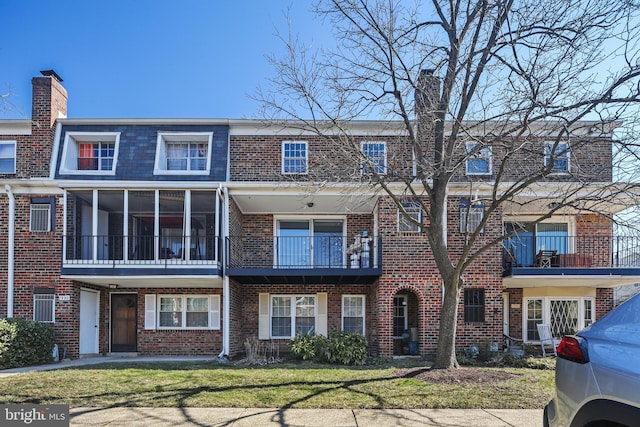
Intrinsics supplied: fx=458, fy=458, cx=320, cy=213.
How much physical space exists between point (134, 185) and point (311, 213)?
226 inches

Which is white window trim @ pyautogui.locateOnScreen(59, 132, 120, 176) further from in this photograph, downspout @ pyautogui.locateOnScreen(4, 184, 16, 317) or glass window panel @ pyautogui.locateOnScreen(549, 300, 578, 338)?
glass window panel @ pyautogui.locateOnScreen(549, 300, 578, 338)

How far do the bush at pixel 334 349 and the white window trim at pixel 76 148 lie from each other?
25.4 feet

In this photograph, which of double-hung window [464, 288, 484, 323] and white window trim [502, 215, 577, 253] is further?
white window trim [502, 215, 577, 253]

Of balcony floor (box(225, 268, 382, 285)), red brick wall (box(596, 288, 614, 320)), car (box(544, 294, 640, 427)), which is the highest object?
car (box(544, 294, 640, 427))

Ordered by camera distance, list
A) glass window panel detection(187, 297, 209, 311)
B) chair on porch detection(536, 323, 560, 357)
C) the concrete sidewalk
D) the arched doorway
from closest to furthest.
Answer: the concrete sidewalk → chair on porch detection(536, 323, 560, 357) → the arched doorway → glass window panel detection(187, 297, 209, 311)

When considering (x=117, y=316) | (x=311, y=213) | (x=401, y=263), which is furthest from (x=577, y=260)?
(x=117, y=316)

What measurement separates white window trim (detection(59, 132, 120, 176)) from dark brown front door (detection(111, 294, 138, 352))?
4.35 metres

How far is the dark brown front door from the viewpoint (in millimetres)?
15375

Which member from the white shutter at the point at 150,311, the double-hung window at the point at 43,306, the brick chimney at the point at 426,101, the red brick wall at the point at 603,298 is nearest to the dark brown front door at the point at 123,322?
the white shutter at the point at 150,311

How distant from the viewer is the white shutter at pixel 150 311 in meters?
14.9

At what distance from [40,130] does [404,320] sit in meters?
13.1

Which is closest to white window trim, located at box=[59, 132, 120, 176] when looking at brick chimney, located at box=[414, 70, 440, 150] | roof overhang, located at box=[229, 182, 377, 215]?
roof overhang, located at box=[229, 182, 377, 215]

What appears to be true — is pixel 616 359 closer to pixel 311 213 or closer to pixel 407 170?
pixel 407 170

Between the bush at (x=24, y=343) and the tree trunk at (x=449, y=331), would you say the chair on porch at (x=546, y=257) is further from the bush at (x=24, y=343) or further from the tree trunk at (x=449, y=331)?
the bush at (x=24, y=343)
